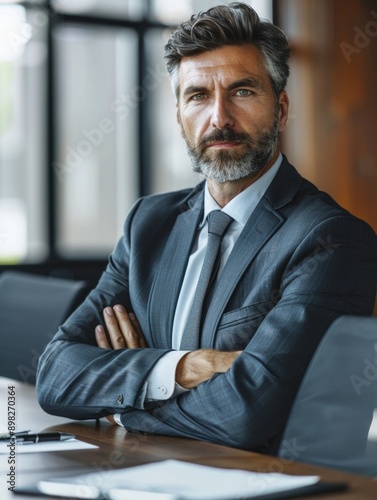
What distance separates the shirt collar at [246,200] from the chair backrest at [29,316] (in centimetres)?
53

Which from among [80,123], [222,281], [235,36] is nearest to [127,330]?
[222,281]

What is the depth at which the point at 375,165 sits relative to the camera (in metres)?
7.06

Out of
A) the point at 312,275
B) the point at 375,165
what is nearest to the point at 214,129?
the point at 312,275

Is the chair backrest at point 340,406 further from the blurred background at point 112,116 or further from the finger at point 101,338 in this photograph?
the blurred background at point 112,116

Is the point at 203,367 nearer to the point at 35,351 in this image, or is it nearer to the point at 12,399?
the point at 12,399

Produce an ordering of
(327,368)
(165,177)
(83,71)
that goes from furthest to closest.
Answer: (165,177) → (83,71) → (327,368)

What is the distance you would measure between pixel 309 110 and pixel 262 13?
0.96 meters

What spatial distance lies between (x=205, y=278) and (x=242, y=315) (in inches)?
6.0

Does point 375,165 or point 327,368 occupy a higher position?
point 327,368

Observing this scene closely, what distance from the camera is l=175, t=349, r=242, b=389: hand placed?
186 centimetres

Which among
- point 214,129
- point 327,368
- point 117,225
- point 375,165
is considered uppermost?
point 214,129

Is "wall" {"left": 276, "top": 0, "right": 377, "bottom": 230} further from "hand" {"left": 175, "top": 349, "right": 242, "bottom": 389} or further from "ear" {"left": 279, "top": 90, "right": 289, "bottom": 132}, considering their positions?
"hand" {"left": 175, "top": 349, "right": 242, "bottom": 389}

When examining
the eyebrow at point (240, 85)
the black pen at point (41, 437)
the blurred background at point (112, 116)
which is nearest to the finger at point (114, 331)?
the black pen at point (41, 437)

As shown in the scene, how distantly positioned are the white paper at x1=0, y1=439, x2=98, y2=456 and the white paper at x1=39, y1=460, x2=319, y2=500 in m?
0.24
